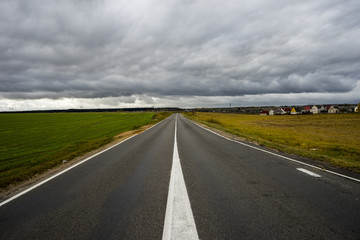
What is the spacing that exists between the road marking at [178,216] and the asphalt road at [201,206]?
4.2 inches

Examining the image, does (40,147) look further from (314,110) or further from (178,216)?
(314,110)

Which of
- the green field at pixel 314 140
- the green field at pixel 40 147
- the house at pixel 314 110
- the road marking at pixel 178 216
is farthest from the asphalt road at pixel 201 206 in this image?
the house at pixel 314 110

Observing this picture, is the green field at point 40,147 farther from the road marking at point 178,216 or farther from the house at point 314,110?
the house at point 314,110

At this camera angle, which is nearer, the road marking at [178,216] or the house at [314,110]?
the road marking at [178,216]

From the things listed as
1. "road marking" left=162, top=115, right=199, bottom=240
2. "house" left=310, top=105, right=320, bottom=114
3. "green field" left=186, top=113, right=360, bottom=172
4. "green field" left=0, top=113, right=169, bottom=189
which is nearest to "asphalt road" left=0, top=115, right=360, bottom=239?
"road marking" left=162, top=115, right=199, bottom=240

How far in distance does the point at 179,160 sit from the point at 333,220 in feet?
17.4

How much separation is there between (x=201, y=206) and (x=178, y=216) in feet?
2.01

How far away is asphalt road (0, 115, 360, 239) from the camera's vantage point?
2832mm

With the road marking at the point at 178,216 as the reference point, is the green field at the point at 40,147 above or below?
below

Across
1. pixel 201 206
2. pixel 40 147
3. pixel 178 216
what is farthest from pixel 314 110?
pixel 40 147

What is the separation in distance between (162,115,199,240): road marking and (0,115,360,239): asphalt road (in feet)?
0.35

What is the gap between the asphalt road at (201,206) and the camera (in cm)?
283

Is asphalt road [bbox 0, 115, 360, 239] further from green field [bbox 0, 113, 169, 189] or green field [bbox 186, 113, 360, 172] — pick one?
green field [bbox 186, 113, 360, 172]

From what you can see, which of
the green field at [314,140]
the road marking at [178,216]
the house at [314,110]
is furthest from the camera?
the house at [314,110]
